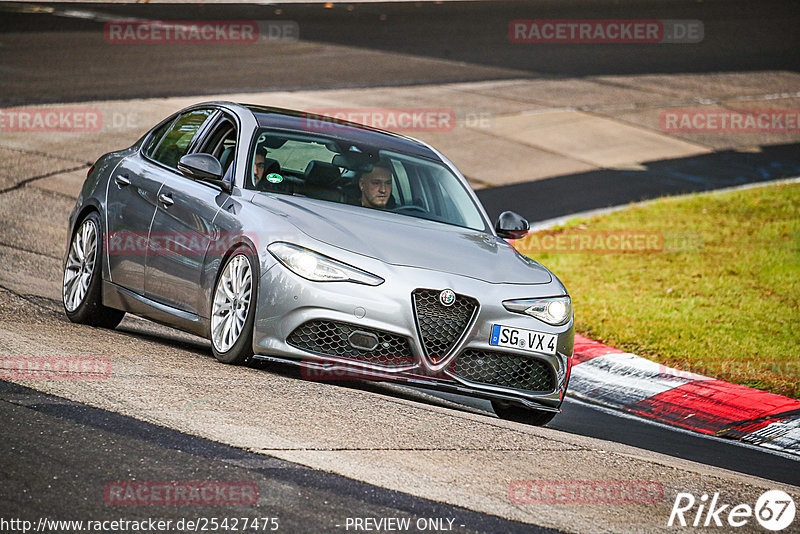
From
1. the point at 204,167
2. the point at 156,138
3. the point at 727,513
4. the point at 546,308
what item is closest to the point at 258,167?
the point at 204,167

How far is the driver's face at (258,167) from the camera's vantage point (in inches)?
307

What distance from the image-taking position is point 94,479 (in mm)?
4809

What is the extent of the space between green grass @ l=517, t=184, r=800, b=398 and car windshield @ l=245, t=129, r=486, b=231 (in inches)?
104

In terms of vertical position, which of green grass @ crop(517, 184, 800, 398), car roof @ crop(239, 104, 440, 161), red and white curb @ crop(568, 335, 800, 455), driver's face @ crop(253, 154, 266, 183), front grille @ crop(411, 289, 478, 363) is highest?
car roof @ crop(239, 104, 440, 161)

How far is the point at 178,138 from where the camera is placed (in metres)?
8.73

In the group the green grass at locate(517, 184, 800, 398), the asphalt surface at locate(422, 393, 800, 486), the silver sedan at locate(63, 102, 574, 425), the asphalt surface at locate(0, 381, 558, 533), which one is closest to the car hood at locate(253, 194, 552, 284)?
the silver sedan at locate(63, 102, 574, 425)

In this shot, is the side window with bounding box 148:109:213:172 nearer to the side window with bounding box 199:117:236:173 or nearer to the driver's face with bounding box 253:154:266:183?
the side window with bounding box 199:117:236:173

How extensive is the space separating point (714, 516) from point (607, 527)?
60cm

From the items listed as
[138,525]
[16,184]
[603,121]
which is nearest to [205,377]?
[138,525]

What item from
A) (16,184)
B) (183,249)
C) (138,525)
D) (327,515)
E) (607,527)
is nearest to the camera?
(138,525)

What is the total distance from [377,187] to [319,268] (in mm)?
1354

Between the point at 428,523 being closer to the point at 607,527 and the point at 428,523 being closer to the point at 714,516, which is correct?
the point at 607,527

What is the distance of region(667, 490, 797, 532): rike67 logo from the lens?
527 cm

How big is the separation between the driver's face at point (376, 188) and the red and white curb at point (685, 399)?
2.25 meters
